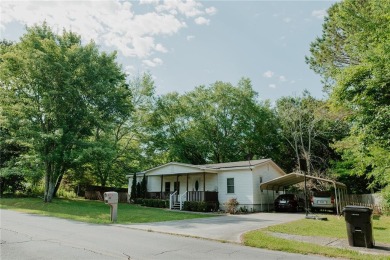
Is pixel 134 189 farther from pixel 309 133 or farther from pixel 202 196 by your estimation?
pixel 309 133

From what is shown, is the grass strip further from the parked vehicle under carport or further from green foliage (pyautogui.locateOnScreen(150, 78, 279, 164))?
green foliage (pyautogui.locateOnScreen(150, 78, 279, 164))

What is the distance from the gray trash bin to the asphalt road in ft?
7.99

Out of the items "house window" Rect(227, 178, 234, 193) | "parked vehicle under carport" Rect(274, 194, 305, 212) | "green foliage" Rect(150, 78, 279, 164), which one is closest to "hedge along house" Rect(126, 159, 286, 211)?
"house window" Rect(227, 178, 234, 193)

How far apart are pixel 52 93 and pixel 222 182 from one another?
1729 cm

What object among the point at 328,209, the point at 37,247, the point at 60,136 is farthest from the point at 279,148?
the point at 37,247

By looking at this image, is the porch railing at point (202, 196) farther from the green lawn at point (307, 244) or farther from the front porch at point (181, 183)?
the green lawn at point (307, 244)

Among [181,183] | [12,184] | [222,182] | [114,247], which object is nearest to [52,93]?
[181,183]

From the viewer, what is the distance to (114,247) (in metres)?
8.45

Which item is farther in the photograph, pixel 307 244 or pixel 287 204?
pixel 287 204

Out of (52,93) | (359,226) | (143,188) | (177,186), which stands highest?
(52,93)

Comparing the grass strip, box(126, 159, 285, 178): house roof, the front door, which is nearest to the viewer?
the grass strip

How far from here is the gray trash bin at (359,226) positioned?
363 inches

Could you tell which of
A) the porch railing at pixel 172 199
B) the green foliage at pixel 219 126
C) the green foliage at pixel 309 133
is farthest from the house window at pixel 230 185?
the green foliage at pixel 219 126

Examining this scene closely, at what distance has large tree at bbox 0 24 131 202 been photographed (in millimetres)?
25750
